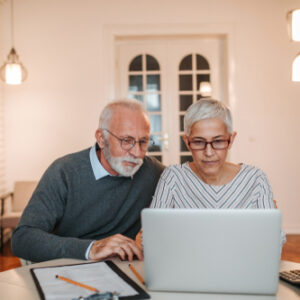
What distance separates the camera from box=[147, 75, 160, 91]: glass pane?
4.87 m

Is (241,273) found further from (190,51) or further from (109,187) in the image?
(190,51)

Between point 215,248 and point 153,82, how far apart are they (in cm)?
404

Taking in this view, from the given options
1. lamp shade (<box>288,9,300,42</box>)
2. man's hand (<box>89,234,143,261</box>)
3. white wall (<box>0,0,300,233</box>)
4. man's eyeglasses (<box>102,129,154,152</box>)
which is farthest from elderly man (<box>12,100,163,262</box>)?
white wall (<box>0,0,300,233</box>)

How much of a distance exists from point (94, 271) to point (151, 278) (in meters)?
0.25

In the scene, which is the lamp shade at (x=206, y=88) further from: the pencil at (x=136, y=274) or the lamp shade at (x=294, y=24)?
the pencil at (x=136, y=274)

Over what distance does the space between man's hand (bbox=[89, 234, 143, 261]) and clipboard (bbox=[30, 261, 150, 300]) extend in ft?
0.15

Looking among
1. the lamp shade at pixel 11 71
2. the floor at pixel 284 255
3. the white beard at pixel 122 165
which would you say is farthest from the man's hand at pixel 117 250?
the lamp shade at pixel 11 71

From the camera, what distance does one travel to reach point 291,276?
1146 mm

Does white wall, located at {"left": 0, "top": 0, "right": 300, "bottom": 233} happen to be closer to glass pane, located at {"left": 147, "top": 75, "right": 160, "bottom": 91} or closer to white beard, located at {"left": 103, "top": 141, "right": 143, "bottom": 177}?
glass pane, located at {"left": 147, "top": 75, "right": 160, "bottom": 91}

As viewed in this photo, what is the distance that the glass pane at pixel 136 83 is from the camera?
16.0ft

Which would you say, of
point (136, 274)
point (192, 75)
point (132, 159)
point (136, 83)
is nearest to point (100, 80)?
point (136, 83)

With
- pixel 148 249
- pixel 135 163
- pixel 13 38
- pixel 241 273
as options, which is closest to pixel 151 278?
pixel 148 249

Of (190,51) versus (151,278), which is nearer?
(151,278)

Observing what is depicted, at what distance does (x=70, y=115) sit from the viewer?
4742 millimetres
